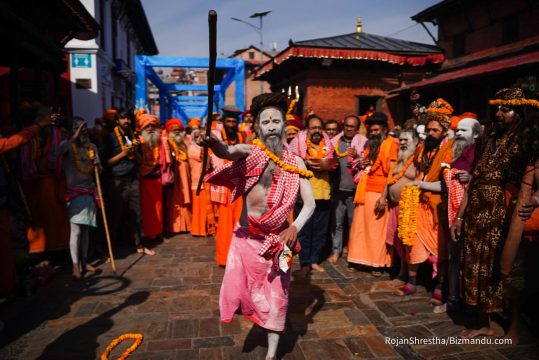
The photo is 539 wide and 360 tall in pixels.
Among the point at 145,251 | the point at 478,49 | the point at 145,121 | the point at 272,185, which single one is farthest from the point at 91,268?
the point at 478,49

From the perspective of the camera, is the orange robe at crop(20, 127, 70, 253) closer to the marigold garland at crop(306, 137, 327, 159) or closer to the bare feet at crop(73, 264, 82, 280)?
the bare feet at crop(73, 264, 82, 280)

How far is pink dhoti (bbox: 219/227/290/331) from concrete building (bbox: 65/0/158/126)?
11331 millimetres

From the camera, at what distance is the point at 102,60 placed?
13320 mm

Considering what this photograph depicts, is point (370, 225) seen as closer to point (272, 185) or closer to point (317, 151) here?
point (317, 151)

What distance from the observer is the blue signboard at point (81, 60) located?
12.4 m

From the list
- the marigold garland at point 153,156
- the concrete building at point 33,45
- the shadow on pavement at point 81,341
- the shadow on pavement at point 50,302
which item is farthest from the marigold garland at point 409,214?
the concrete building at point 33,45

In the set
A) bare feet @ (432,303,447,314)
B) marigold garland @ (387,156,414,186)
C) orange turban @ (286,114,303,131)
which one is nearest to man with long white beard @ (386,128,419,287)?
marigold garland @ (387,156,414,186)

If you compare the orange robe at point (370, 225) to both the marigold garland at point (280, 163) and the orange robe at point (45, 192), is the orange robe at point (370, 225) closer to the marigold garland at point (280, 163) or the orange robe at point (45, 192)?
the marigold garland at point (280, 163)

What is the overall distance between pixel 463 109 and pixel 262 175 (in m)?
13.2

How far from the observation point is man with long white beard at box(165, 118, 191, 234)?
7.34m

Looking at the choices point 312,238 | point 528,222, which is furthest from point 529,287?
point 312,238

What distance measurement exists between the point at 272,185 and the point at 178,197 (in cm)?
490

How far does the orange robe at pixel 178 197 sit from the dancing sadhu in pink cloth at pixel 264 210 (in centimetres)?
459

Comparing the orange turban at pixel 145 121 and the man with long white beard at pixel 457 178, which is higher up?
the orange turban at pixel 145 121
